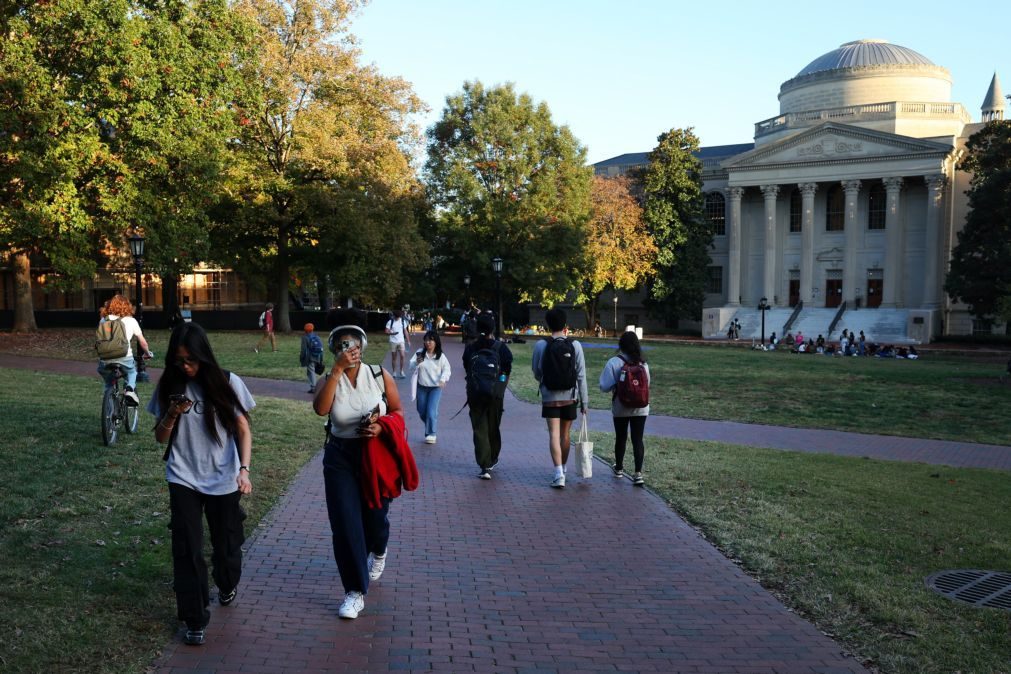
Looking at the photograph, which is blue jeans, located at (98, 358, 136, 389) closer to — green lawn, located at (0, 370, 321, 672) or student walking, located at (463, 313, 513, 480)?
green lawn, located at (0, 370, 321, 672)

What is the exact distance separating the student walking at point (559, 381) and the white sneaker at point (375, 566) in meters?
3.50

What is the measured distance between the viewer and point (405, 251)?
1571 inches

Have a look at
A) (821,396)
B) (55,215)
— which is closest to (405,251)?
(55,215)

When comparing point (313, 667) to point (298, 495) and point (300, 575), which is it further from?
point (298, 495)

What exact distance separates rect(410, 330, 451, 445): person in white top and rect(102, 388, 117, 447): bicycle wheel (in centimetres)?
413

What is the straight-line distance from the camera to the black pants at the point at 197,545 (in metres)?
4.80

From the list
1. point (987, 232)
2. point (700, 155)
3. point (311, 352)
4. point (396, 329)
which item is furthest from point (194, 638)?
point (700, 155)

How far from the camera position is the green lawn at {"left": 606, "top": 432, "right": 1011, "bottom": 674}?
523cm

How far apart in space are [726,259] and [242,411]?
6180 centimetres

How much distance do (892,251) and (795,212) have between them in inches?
308

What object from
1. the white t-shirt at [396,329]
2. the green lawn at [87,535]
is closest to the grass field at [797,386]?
the white t-shirt at [396,329]

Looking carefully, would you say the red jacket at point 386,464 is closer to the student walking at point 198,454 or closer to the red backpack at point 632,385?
the student walking at point 198,454

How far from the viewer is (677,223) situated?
190 ft

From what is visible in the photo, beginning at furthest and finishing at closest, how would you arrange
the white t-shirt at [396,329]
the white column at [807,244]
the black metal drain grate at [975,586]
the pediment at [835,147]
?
the white column at [807,244], the pediment at [835,147], the white t-shirt at [396,329], the black metal drain grate at [975,586]
